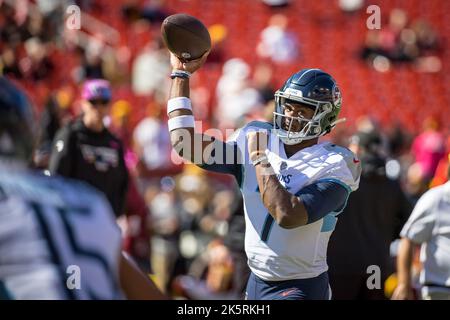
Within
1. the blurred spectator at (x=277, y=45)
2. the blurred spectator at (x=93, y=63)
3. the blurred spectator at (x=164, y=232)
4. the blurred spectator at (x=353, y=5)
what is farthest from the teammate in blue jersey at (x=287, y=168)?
the blurred spectator at (x=353, y=5)

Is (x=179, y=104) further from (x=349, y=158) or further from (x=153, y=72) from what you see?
(x=153, y=72)

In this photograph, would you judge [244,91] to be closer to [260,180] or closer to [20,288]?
[260,180]

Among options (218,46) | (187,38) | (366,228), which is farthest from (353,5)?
(187,38)

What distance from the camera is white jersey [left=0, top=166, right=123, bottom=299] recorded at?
2.07 meters

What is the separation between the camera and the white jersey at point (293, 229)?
12.6ft

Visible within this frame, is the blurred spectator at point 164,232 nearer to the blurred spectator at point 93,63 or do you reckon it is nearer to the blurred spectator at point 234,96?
the blurred spectator at point 234,96

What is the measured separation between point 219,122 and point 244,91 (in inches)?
29.5

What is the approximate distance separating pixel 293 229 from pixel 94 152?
2.96 metres

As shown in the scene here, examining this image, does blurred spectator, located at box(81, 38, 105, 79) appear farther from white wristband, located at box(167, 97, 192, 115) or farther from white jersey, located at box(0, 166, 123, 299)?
white jersey, located at box(0, 166, 123, 299)

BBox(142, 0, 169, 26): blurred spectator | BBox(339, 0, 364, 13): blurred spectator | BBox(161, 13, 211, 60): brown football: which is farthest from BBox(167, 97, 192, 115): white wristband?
BBox(339, 0, 364, 13): blurred spectator
